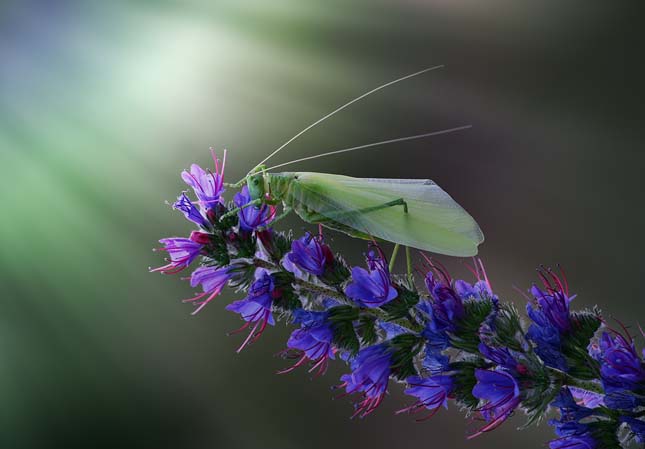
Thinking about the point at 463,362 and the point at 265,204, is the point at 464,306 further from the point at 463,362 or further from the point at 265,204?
the point at 265,204

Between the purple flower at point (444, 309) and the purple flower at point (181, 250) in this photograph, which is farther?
the purple flower at point (181, 250)

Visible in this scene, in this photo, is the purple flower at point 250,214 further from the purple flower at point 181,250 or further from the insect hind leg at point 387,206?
the insect hind leg at point 387,206

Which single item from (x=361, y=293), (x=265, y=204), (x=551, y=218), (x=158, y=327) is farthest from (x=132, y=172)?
A: (x=361, y=293)

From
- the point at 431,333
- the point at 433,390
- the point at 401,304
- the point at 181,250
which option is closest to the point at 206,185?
the point at 181,250

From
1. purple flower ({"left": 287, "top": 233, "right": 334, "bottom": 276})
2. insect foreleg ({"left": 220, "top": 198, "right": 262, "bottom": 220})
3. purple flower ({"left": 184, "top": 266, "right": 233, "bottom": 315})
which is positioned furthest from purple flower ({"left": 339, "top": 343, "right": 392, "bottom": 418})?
insect foreleg ({"left": 220, "top": 198, "right": 262, "bottom": 220})

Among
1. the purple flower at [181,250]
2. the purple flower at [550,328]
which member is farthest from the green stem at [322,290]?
the purple flower at [550,328]
